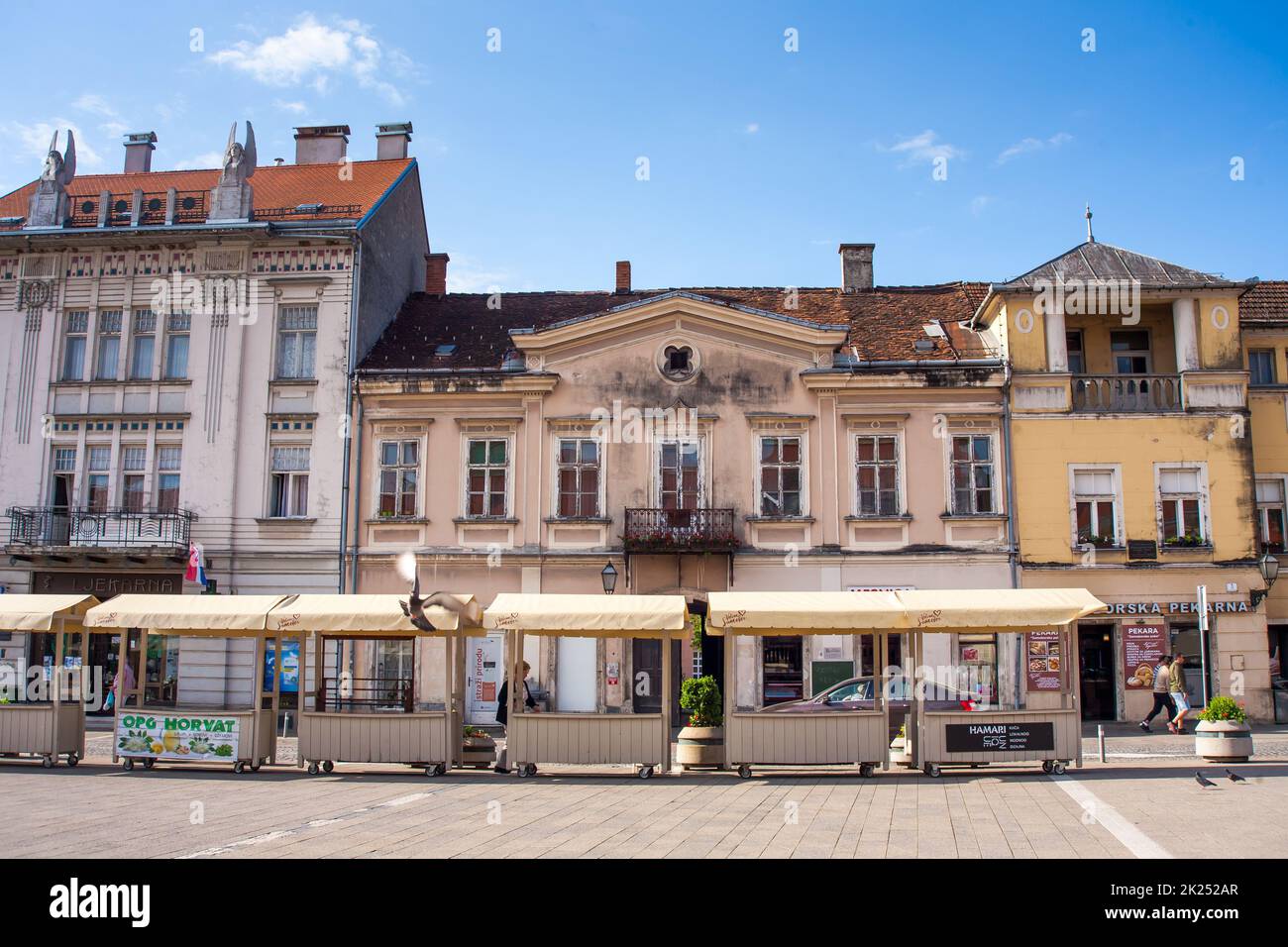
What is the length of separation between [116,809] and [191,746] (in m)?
5.44

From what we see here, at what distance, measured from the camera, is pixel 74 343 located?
2861 centimetres

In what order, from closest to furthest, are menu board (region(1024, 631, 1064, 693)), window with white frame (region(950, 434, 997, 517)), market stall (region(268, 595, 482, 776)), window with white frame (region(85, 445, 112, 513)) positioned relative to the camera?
market stall (region(268, 595, 482, 776)), menu board (region(1024, 631, 1064, 693)), window with white frame (region(950, 434, 997, 517)), window with white frame (region(85, 445, 112, 513))

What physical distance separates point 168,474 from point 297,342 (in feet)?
14.5

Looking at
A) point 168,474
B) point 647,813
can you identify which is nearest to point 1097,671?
point 647,813

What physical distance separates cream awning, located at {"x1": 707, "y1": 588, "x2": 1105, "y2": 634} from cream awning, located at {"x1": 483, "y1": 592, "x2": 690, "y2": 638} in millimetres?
771

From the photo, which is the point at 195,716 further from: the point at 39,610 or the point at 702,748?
the point at 702,748

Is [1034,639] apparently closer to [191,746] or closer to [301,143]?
[191,746]

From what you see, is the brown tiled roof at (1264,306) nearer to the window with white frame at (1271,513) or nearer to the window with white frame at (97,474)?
the window with white frame at (1271,513)

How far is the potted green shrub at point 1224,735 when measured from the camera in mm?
18109

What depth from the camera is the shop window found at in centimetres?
2720

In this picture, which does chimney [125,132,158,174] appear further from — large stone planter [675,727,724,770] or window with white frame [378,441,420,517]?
large stone planter [675,727,724,770]

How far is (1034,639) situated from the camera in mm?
25031

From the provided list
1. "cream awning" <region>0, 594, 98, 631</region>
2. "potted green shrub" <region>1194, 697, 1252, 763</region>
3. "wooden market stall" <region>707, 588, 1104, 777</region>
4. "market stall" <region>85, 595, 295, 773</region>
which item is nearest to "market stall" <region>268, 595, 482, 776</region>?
"market stall" <region>85, 595, 295, 773</region>
